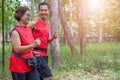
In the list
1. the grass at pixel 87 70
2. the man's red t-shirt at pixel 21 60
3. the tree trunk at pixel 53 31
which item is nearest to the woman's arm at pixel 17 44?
the man's red t-shirt at pixel 21 60

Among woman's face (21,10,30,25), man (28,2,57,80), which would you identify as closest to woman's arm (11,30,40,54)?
woman's face (21,10,30,25)

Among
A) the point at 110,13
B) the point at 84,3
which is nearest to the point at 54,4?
the point at 84,3

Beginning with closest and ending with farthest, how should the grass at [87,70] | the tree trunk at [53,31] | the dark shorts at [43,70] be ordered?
the dark shorts at [43,70] → the grass at [87,70] → the tree trunk at [53,31]

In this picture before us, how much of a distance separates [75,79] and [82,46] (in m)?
6.12

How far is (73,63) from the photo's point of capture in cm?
931

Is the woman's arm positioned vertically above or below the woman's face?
below

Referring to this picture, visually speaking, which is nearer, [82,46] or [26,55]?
[26,55]

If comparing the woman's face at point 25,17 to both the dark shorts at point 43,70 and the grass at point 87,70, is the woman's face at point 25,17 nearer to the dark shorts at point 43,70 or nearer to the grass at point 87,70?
the dark shorts at point 43,70

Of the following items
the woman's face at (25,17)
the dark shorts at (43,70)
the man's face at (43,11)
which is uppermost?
the man's face at (43,11)

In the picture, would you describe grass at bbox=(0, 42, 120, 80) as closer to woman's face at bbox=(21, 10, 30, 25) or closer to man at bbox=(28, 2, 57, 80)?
man at bbox=(28, 2, 57, 80)

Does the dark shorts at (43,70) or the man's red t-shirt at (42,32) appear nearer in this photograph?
the man's red t-shirt at (42,32)

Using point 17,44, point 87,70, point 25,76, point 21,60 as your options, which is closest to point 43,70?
point 25,76

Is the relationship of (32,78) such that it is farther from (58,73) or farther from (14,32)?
(58,73)

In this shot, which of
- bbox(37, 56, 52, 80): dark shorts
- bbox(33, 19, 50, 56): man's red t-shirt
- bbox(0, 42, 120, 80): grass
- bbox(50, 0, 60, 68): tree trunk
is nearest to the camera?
bbox(33, 19, 50, 56): man's red t-shirt
